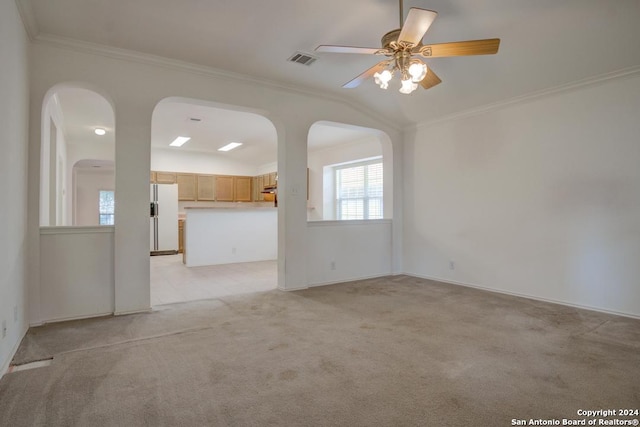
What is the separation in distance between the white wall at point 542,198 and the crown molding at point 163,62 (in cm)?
177

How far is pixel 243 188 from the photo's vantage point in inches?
396

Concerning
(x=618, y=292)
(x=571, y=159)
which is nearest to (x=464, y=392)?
(x=618, y=292)

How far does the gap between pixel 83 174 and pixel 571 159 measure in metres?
11.3

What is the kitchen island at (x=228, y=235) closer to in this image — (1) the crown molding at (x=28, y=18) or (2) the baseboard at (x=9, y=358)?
(2) the baseboard at (x=9, y=358)

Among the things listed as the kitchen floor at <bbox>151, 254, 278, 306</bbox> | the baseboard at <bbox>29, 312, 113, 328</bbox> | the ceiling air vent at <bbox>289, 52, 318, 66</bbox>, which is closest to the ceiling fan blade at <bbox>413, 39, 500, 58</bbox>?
the ceiling air vent at <bbox>289, 52, 318, 66</bbox>

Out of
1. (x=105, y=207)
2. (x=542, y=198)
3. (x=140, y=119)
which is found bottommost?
(x=542, y=198)

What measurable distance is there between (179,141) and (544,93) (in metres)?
6.74

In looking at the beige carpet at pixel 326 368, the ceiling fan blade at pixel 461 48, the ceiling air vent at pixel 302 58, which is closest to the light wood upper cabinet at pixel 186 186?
the beige carpet at pixel 326 368

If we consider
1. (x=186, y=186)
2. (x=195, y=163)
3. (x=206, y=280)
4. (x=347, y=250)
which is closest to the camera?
(x=347, y=250)

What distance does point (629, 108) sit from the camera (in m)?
3.42

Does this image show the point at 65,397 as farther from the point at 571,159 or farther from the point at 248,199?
the point at 248,199

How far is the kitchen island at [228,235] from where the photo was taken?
6.73m

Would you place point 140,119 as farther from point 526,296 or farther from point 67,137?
point 67,137

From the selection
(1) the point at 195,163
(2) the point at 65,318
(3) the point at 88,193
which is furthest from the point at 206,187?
(2) the point at 65,318
